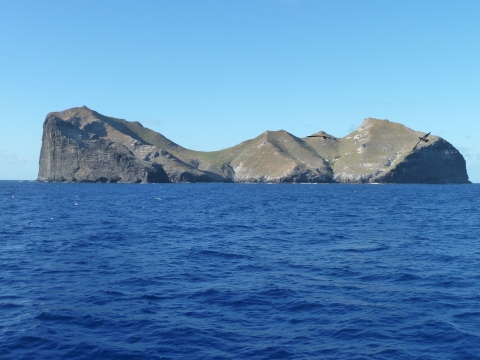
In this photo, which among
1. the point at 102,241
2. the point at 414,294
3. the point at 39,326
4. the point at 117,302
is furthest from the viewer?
the point at 102,241

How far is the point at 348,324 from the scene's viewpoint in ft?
70.2

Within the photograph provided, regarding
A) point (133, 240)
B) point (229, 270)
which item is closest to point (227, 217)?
point (133, 240)

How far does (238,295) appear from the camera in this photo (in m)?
26.0

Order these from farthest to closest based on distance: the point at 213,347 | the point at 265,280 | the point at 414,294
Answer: the point at 265,280, the point at 414,294, the point at 213,347

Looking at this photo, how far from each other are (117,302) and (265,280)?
9640 mm

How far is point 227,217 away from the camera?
7188cm

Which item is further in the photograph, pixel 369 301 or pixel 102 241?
pixel 102 241

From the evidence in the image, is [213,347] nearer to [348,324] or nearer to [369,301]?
[348,324]

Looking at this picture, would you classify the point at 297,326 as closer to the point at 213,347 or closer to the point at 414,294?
the point at 213,347

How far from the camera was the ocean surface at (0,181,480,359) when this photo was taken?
742 inches

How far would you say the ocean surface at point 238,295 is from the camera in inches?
742

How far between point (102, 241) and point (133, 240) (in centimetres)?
305

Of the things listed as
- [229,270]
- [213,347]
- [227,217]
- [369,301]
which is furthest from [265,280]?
[227,217]

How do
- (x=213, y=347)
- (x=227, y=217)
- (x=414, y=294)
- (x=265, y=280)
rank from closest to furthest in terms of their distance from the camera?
1. (x=213, y=347)
2. (x=414, y=294)
3. (x=265, y=280)
4. (x=227, y=217)
